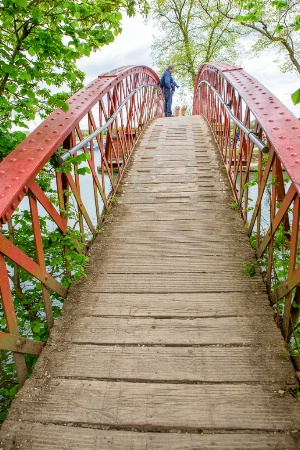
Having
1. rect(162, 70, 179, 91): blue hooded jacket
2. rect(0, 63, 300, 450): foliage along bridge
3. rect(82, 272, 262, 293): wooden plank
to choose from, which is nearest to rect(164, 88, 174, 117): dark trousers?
rect(162, 70, 179, 91): blue hooded jacket

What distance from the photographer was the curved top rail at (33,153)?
1979mm

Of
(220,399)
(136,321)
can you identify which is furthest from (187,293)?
(220,399)

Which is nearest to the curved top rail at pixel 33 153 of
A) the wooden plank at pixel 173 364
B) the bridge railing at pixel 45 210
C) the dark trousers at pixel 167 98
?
the bridge railing at pixel 45 210

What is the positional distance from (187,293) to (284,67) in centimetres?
2092

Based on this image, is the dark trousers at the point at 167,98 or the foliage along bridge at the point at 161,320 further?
the dark trousers at the point at 167,98

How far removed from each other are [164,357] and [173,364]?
77 mm

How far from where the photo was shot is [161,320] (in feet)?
8.10

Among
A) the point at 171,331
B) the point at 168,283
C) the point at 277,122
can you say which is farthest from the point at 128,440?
the point at 277,122

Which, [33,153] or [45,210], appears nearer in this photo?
[33,153]

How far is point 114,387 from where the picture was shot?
6.57 feet

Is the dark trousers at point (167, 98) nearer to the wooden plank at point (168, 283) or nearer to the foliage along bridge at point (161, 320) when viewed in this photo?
the foliage along bridge at point (161, 320)

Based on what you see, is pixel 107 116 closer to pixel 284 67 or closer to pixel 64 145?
pixel 64 145

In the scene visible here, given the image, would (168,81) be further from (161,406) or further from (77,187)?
(161,406)

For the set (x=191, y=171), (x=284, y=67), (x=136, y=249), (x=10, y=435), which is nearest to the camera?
(x=10, y=435)
